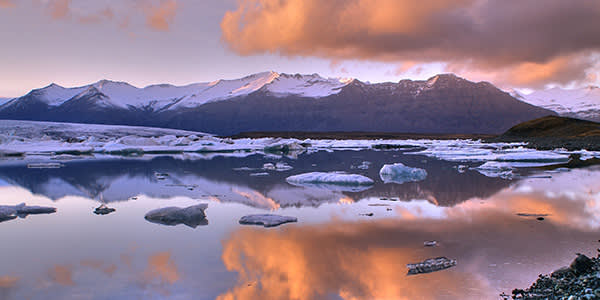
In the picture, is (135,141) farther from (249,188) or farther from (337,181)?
(337,181)

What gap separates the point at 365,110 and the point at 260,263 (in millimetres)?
171907

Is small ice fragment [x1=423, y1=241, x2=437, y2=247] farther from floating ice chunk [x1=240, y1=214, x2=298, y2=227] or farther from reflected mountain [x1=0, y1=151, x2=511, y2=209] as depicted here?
reflected mountain [x1=0, y1=151, x2=511, y2=209]

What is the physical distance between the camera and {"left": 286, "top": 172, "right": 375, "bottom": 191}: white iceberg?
42.7 feet

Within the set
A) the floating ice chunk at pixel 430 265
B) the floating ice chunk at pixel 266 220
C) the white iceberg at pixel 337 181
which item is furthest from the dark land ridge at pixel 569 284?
the white iceberg at pixel 337 181

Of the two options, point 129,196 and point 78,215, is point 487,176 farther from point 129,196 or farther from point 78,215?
point 78,215

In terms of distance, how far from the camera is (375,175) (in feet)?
53.2

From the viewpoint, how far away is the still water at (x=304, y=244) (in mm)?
4766

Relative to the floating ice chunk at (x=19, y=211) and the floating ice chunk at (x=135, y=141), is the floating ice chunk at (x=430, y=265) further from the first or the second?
the floating ice chunk at (x=135, y=141)

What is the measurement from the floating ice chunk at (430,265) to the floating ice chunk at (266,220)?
3.18m

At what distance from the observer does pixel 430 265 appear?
5.27 meters

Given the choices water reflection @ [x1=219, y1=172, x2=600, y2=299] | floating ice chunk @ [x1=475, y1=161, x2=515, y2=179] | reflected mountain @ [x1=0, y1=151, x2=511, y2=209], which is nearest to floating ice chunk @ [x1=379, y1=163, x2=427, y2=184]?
reflected mountain @ [x1=0, y1=151, x2=511, y2=209]

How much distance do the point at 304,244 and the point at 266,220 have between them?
1686 mm

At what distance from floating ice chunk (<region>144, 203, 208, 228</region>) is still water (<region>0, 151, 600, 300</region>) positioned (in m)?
0.29

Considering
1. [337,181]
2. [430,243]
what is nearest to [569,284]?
[430,243]
